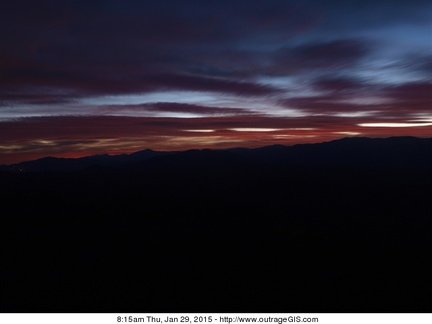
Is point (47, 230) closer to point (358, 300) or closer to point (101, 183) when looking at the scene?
point (358, 300)

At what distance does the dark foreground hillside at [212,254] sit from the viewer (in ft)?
44.7

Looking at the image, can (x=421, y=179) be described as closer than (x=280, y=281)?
No

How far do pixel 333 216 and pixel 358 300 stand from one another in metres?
25.9

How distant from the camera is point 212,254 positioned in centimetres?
2027

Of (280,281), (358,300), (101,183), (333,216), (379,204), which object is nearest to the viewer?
(358,300)

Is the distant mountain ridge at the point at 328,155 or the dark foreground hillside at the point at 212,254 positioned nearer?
the dark foreground hillside at the point at 212,254

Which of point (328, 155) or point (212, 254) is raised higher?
point (328, 155)

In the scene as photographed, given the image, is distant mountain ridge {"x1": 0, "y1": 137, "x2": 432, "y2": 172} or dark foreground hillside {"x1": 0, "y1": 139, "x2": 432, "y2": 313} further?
distant mountain ridge {"x1": 0, "y1": 137, "x2": 432, "y2": 172}

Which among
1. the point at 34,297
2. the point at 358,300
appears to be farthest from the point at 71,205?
the point at 358,300

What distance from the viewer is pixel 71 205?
113 ft

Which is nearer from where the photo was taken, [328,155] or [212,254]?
[212,254]

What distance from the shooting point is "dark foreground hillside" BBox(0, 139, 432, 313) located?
13.6 m
